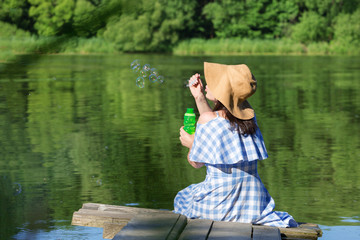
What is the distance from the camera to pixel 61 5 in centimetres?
96

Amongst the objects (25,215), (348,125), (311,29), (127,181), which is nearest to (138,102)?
(348,125)

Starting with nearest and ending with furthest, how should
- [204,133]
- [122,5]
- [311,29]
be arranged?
[122,5] → [204,133] → [311,29]

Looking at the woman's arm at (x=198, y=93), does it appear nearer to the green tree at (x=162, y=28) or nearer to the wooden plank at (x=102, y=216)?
the wooden plank at (x=102, y=216)

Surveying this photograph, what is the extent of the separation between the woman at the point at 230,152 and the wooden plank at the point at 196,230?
0.14 meters

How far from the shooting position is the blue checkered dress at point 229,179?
11.8 feet

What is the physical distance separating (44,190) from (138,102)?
11.4m

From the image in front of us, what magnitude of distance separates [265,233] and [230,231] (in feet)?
0.57

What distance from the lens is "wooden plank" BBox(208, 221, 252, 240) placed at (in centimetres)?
315

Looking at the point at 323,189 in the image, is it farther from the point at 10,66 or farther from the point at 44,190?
the point at 10,66

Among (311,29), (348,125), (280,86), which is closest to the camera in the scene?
(348,125)

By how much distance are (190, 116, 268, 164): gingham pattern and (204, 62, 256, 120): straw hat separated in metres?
0.10

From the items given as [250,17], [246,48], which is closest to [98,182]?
[246,48]

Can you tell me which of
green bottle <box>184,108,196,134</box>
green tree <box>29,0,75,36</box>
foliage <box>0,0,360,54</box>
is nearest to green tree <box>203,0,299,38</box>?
foliage <box>0,0,360,54</box>

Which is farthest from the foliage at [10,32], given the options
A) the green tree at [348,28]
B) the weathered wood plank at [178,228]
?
the green tree at [348,28]
